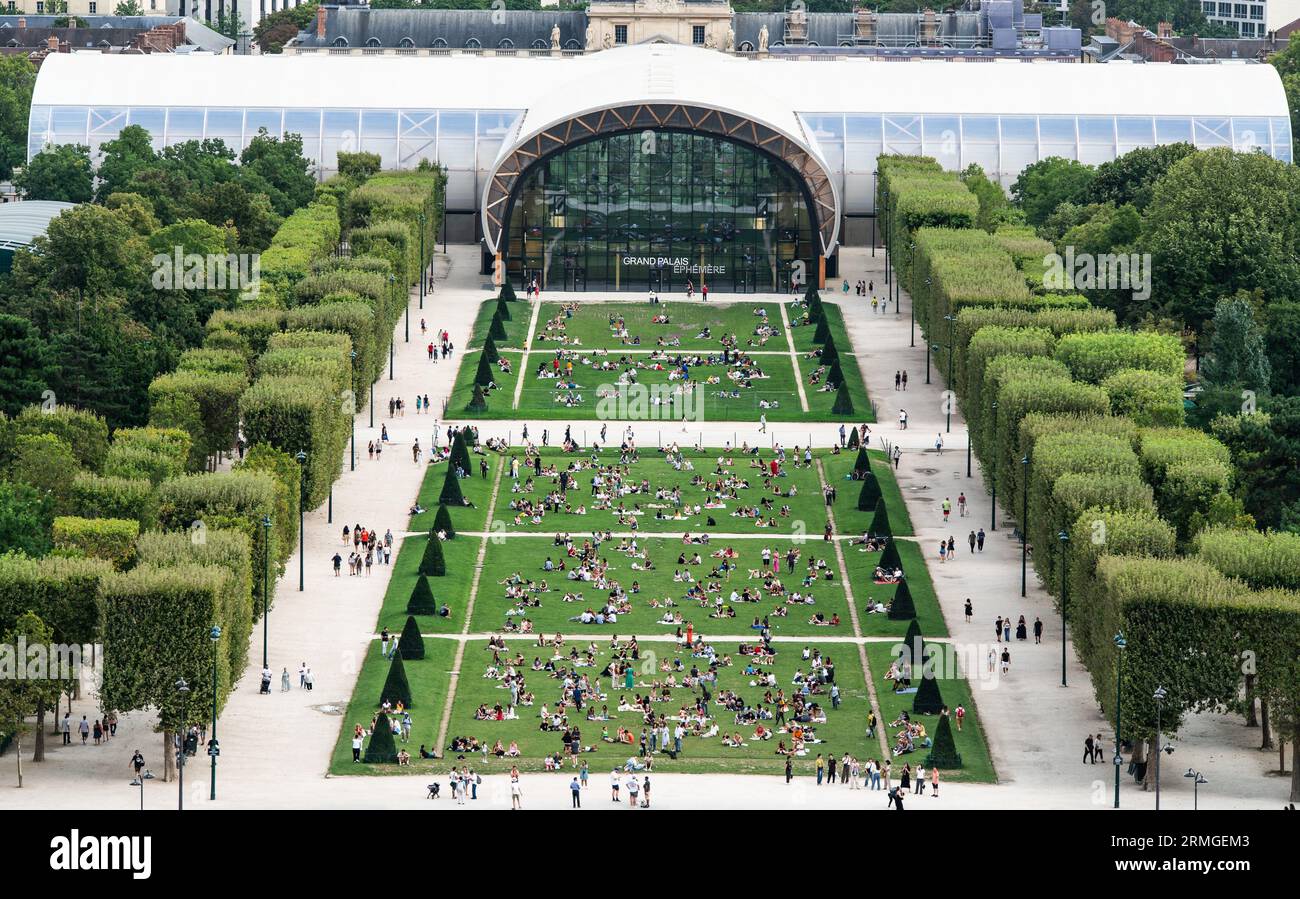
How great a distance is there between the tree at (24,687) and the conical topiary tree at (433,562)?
29261 mm

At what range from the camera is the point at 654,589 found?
5650 inches

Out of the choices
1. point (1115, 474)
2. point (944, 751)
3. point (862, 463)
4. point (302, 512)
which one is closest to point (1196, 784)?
point (944, 751)

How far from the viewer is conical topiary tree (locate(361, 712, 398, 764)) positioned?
11775 centimetres

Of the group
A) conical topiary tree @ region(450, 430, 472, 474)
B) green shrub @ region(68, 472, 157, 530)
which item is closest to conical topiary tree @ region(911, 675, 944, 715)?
green shrub @ region(68, 472, 157, 530)

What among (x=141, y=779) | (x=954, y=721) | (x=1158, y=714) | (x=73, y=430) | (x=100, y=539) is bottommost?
(x=954, y=721)

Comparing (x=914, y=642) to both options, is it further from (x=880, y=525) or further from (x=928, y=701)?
(x=880, y=525)

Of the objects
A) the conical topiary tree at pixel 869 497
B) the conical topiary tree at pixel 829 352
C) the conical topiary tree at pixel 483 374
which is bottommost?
the conical topiary tree at pixel 869 497

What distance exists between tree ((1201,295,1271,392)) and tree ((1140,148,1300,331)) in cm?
1536

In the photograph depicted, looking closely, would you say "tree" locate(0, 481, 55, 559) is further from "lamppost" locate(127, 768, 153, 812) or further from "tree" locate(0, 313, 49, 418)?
"tree" locate(0, 313, 49, 418)

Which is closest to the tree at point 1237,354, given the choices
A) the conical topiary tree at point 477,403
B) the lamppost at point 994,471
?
the lamppost at point 994,471

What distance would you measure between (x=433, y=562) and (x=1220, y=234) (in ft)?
219

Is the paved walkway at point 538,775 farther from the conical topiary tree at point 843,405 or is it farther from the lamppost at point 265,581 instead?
the conical topiary tree at point 843,405

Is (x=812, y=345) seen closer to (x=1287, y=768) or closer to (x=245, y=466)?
(x=245, y=466)

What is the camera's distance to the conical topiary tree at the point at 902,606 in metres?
138
